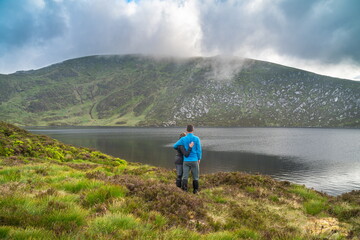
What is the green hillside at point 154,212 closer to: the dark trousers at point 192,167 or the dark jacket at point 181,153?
the dark trousers at point 192,167

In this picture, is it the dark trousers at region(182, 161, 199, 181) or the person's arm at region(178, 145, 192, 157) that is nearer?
the person's arm at region(178, 145, 192, 157)

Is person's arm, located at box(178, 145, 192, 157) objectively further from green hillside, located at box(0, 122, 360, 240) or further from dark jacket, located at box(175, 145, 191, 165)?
green hillside, located at box(0, 122, 360, 240)

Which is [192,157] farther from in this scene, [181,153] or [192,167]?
[181,153]

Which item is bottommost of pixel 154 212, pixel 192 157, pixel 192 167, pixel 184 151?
pixel 154 212

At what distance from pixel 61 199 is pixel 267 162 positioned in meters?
54.3

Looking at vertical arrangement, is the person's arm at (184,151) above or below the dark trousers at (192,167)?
above

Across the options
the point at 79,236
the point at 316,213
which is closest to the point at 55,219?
the point at 79,236

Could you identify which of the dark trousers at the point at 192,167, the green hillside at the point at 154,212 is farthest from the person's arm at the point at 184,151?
the green hillside at the point at 154,212

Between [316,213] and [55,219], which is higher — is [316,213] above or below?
below

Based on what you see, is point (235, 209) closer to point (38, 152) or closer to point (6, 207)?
point (6, 207)

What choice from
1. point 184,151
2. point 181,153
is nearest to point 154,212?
point 184,151

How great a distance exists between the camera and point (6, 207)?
505 centimetres

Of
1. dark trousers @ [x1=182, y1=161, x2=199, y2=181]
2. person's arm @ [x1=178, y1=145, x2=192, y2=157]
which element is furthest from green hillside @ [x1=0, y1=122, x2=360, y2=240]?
person's arm @ [x1=178, y1=145, x2=192, y2=157]

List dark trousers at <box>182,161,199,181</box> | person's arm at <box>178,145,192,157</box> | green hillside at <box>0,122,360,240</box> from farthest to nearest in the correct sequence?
1. dark trousers at <box>182,161,199,181</box>
2. person's arm at <box>178,145,192,157</box>
3. green hillside at <box>0,122,360,240</box>
